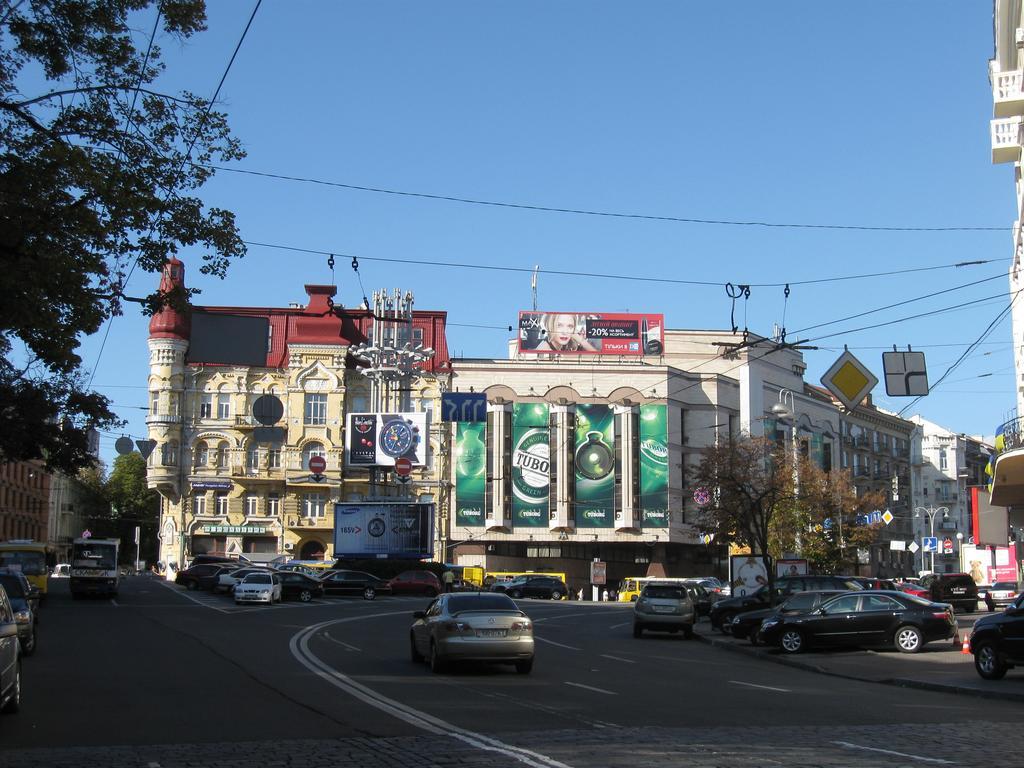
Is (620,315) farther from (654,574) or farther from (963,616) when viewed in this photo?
(963,616)

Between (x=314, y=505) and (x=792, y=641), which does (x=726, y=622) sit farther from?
(x=314, y=505)

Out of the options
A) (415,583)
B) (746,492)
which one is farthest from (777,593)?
(415,583)

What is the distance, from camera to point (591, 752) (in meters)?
10.1

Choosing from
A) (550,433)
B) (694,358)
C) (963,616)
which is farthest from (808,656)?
(694,358)

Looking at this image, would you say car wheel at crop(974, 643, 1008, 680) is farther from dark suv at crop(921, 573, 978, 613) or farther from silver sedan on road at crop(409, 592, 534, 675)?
dark suv at crop(921, 573, 978, 613)

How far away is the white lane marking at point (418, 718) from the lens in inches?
387

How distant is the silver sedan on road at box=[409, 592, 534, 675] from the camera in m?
18.2

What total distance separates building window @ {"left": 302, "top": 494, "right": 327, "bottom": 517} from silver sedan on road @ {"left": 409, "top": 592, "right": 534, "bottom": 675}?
65.7 m

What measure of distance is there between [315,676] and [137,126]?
29.4 ft

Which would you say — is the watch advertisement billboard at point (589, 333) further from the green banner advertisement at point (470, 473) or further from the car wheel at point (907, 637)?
the car wheel at point (907, 637)

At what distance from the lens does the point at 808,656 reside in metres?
25.4

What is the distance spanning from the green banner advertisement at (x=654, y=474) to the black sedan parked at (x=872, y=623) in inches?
2323

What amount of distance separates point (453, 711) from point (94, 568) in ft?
126

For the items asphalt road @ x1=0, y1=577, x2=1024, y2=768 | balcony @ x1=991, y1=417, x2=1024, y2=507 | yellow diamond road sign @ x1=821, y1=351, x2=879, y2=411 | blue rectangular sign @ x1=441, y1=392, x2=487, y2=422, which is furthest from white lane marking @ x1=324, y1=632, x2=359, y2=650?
blue rectangular sign @ x1=441, y1=392, x2=487, y2=422
